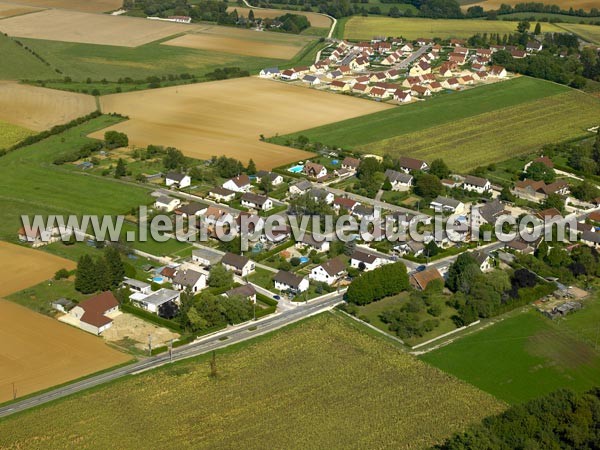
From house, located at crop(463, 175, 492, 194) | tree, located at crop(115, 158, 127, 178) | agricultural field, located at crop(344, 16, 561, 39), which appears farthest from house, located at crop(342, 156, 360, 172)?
agricultural field, located at crop(344, 16, 561, 39)

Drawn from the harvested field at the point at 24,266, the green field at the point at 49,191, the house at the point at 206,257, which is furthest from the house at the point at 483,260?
the green field at the point at 49,191

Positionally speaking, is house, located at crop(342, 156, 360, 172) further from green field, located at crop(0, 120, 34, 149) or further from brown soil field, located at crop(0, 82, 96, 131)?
green field, located at crop(0, 120, 34, 149)

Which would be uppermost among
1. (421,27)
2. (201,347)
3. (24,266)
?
(421,27)

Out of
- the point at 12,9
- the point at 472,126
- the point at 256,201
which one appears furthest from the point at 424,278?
the point at 12,9

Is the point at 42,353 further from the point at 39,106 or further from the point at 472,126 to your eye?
the point at 472,126

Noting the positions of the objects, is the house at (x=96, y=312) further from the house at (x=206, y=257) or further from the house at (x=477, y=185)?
the house at (x=477, y=185)

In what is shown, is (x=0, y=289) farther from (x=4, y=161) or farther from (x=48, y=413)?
(x=4, y=161)

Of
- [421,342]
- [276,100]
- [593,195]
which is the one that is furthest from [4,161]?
[593,195]
